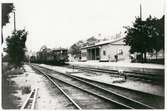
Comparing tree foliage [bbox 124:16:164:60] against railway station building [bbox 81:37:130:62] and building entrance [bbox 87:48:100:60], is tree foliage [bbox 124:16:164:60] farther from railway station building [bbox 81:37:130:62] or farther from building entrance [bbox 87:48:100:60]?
building entrance [bbox 87:48:100:60]

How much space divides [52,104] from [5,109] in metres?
2.28

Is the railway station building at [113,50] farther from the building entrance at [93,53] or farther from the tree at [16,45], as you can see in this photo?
the tree at [16,45]

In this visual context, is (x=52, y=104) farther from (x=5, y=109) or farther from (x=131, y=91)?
(x=131, y=91)

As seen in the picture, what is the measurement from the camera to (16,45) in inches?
765

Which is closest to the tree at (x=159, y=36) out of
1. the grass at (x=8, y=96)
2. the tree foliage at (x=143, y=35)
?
the tree foliage at (x=143, y=35)

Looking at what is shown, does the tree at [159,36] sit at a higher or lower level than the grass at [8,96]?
higher

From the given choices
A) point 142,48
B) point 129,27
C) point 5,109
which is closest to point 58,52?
point 129,27

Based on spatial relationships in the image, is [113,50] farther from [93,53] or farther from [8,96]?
[8,96]

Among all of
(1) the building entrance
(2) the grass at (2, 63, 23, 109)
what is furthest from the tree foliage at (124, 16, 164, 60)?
(1) the building entrance

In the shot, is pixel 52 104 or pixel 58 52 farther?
pixel 58 52

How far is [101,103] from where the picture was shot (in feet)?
30.2

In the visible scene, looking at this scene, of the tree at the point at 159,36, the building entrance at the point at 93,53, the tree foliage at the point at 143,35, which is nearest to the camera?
the tree at the point at 159,36

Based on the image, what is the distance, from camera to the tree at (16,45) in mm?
19188

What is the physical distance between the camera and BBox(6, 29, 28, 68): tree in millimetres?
19188
